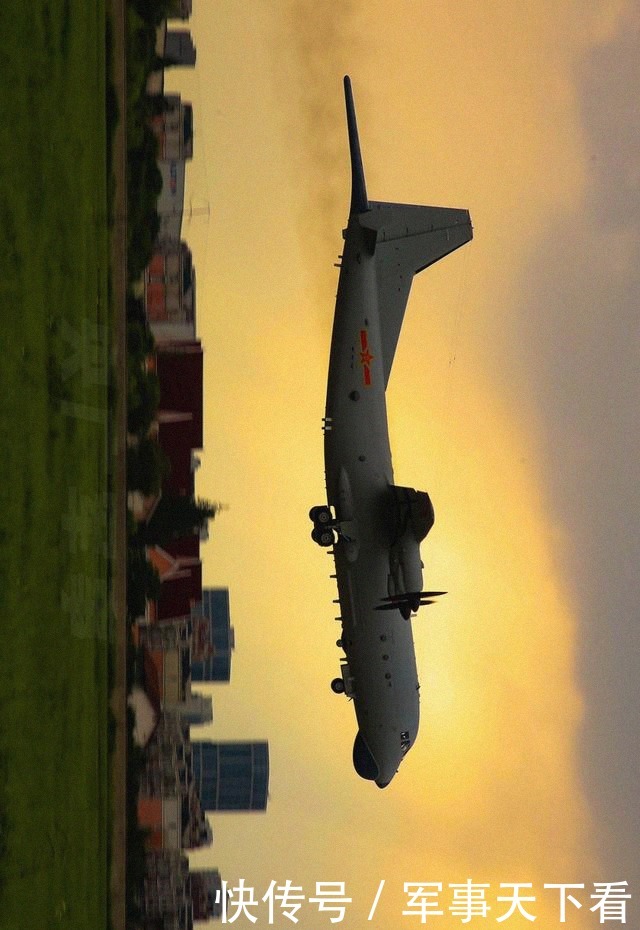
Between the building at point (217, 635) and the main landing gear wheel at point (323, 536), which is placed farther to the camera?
the building at point (217, 635)

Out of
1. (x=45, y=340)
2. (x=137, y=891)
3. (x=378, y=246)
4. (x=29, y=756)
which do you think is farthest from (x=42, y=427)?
(x=137, y=891)

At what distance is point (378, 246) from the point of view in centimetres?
6256

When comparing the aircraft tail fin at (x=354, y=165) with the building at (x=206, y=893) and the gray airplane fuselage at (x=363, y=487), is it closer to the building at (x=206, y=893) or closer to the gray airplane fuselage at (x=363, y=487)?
the gray airplane fuselage at (x=363, y=487)

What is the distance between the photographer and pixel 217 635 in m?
71.0

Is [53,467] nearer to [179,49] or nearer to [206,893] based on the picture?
[179,49]

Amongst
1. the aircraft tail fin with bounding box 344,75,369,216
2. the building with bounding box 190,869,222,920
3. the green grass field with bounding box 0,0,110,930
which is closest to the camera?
the green grass field with bounding box 0,0,110,930

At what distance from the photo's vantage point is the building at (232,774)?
66625mm

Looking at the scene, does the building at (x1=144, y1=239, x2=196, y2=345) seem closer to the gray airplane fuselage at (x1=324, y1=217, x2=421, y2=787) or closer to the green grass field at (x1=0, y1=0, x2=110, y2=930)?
the green grass field at (x1=0, y1=0, x2=110, y2=930)

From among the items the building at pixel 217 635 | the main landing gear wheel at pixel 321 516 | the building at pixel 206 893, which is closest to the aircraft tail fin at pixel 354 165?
the main landing gear wheel at pixel 321 516

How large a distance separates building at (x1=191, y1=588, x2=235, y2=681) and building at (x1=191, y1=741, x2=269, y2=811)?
4158 millimetres

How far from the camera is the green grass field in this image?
45344mm

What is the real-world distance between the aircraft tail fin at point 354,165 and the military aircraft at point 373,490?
0.17ft

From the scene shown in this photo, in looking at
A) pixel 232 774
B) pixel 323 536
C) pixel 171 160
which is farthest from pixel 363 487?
pixel 232 774

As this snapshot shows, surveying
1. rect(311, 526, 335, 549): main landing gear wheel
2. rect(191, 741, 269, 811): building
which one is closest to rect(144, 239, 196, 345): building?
rect(311, 526, 335, 549): main landing gear wheel
